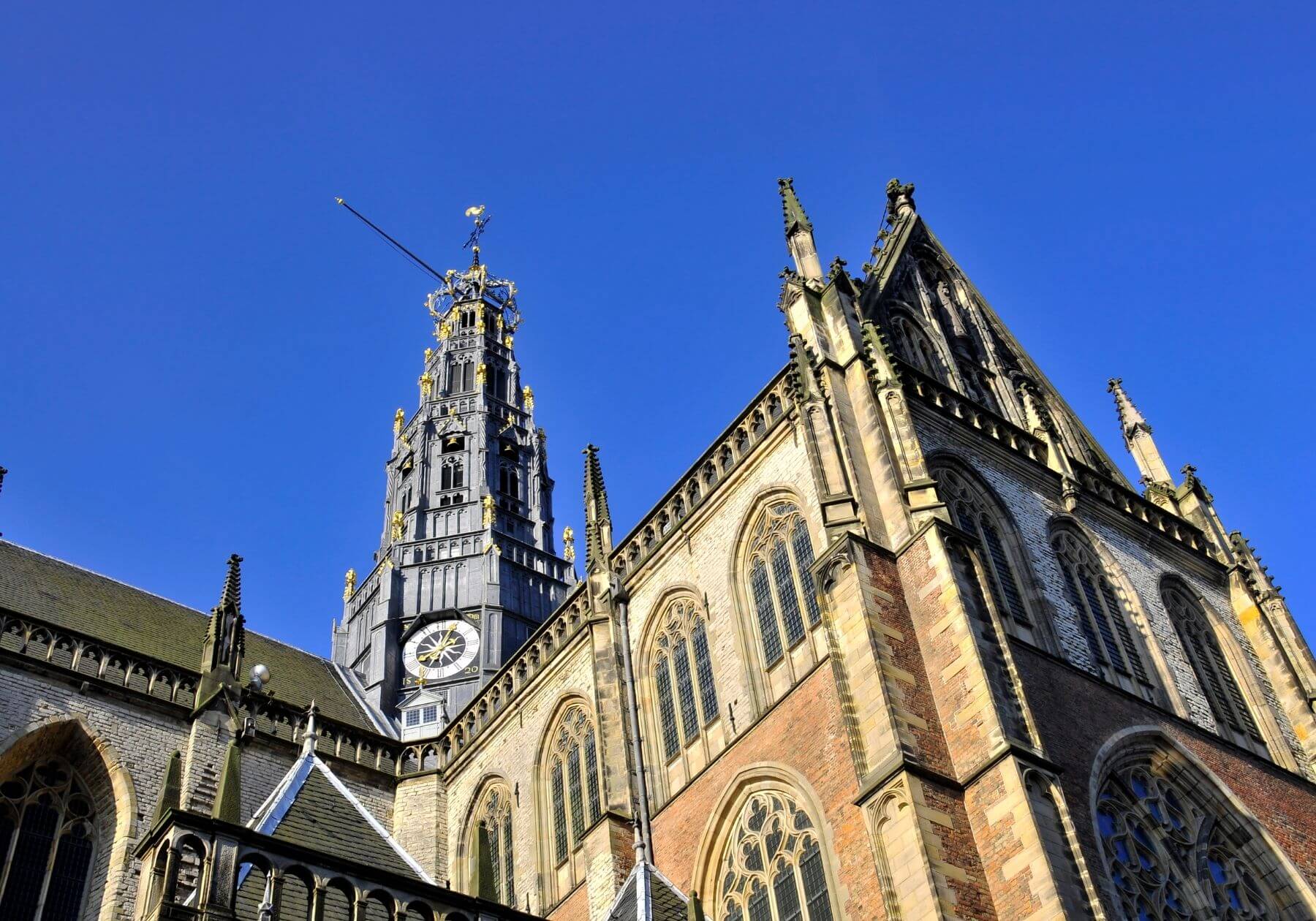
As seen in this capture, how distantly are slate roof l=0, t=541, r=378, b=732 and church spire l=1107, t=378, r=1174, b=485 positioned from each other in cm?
1658

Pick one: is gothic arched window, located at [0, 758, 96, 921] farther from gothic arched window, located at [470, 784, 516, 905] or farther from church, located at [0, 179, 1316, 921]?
gothic arched window, located at [470, 784, 516, 905]

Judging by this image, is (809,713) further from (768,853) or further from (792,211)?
(792,211)

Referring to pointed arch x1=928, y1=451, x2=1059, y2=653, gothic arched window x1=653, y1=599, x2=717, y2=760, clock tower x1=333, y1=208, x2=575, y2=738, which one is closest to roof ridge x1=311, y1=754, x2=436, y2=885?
gothic arched window x1=653, y1=599, x2=717, y2=760

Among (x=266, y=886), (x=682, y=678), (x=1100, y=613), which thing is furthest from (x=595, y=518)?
(x=266, y=886)

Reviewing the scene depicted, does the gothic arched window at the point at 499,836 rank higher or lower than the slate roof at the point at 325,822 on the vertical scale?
higher

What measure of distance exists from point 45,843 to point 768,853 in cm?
1166

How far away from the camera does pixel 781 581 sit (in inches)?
848

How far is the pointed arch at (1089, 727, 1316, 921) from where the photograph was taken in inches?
717

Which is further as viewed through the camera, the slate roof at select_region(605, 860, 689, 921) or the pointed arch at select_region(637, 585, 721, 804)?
the pointed arch at select_region(637, 585, 721, 804)

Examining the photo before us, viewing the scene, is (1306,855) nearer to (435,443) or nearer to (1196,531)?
(1196,531)

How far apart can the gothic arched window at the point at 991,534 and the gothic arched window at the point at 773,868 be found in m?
4.35

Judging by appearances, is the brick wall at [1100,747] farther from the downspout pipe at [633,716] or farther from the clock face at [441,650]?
the clock face at [441,650]

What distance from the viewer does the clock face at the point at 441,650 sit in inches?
1364

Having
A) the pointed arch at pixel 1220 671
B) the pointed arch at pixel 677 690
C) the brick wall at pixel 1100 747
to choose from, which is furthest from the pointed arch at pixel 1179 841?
the pointed arch at pixel 677 690
